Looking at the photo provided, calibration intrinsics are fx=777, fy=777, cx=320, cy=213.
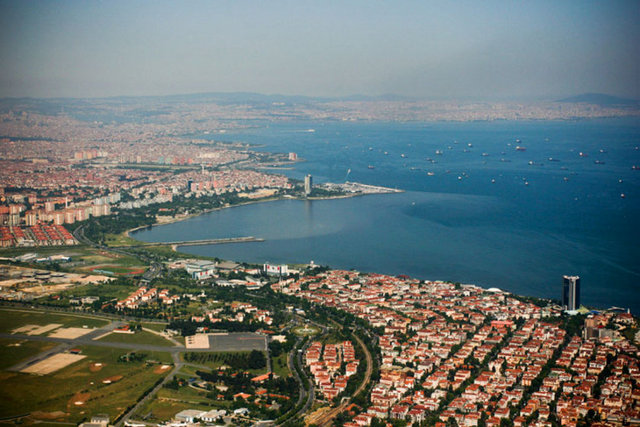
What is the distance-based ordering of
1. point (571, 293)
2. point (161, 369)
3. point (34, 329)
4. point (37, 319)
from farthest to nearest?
point (571, 293) → point (37, 319) → point (34, 329) → point (161, 369)

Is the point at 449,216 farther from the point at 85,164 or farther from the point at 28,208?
the point at 85,164

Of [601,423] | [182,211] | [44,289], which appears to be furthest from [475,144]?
[601,423]

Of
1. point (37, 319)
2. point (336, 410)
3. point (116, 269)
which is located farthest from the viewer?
point (116, 269)

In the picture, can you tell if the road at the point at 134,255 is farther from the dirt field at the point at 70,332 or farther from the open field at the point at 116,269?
the dirt field at the point at 70,332

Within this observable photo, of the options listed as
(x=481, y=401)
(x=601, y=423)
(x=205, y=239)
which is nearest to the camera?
(x=601, y=423)

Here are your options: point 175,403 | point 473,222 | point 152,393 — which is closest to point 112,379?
point 152,393

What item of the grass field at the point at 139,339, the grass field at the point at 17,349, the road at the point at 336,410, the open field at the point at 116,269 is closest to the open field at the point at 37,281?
the open field at the point at 116,269

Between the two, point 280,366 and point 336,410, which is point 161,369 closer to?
point 280,366
